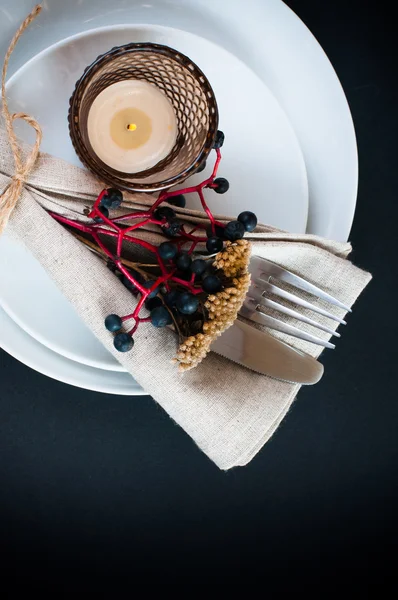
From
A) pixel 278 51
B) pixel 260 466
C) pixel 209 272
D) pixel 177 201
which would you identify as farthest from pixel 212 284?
pixel 260 466

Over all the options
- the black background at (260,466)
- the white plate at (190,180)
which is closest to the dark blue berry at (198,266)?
the white plate at (190,180)

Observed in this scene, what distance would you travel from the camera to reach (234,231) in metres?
0.47

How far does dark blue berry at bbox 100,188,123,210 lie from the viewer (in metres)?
0.46

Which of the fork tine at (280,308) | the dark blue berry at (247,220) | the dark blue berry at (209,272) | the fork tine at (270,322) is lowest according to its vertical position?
the fork tine at (270,322)

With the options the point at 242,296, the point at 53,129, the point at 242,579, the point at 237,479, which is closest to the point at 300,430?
the point at 237,479

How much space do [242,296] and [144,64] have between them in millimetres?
233

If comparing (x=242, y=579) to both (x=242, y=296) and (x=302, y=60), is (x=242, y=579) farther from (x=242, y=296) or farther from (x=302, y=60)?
(x=302, y=60)

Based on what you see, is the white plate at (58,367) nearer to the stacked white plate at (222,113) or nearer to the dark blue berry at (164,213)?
the stacked white plate at (222,113)

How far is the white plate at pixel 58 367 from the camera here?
564mm

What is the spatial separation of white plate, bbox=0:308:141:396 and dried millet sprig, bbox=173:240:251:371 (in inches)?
5.2

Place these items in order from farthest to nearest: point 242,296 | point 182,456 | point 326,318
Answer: point 182,456, point 326,318, point 242,296

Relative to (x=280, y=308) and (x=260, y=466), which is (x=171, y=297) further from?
(x=260, y=466)

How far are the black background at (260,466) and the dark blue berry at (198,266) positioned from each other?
30 centimetres

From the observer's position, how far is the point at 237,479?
76cm
